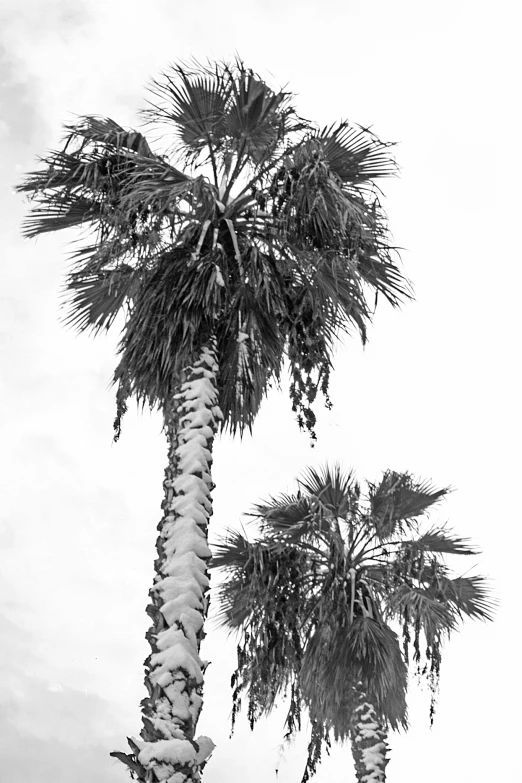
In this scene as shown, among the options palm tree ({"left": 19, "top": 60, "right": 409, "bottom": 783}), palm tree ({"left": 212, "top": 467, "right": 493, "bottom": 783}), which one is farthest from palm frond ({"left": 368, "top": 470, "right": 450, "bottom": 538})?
palm tree ({"left": 19, "top": 60, "right": 409, "bottom": 783})

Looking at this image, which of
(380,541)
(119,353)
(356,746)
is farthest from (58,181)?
(356,746)

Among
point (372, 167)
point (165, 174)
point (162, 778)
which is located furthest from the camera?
point (372, 167)

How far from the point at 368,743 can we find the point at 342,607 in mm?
1744

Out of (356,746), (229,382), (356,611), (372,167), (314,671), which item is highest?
(372,167)

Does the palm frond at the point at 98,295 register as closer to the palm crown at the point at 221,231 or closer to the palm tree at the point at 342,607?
the palm crown at the point at 221,231

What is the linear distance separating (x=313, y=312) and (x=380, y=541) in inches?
185

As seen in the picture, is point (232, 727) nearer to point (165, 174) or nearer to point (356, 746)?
point (356, 746)

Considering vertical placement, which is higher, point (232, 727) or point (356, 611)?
point (356, 611)

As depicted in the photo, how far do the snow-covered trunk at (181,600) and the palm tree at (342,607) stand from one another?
3.98 meters

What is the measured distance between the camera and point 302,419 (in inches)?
267

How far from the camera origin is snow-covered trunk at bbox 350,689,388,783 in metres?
9.44

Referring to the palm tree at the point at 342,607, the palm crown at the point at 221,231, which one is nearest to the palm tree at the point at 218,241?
the palm crown at the point at 221,231

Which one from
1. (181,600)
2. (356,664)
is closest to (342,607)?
(356,664)

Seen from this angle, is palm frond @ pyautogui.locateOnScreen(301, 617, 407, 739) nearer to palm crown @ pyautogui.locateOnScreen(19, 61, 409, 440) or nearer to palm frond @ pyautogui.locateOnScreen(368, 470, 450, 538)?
palm frond @ pyautogui.locateOnScreen(368, 470, 450, 538)
